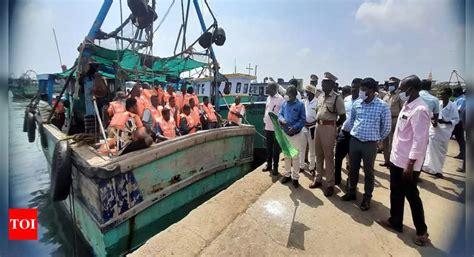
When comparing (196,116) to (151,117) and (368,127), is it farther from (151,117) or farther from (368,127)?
(368,127)

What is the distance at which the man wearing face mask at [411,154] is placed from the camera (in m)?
2.52

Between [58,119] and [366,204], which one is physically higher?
[58,119]

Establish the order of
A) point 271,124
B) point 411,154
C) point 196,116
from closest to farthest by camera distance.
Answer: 1. point 411,154
2. point 271,124
3. point 196,116

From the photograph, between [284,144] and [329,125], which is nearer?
[329,125]

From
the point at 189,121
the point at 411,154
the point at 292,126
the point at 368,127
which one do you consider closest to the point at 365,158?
the point at 368,127

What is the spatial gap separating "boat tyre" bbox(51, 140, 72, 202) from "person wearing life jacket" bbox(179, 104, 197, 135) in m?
1.98

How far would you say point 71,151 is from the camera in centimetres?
366

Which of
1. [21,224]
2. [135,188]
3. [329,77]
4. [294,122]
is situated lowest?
[21,224]

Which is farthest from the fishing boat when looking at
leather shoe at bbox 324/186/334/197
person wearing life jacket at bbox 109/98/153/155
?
leather shoe at bbox 324/186/334/197

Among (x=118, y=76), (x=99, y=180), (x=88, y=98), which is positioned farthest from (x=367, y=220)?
(x=88, y=98)

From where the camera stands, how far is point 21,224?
287cm

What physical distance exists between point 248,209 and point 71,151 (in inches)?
104

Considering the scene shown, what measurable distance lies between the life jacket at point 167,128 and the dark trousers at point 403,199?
3467 millimetres

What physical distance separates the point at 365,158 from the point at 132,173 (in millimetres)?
2978
